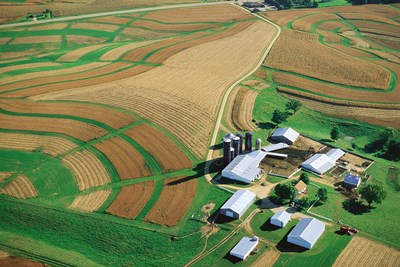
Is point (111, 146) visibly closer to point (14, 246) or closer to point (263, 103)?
point (14, 246)

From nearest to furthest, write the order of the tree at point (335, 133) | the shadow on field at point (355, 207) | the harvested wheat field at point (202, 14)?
the shadow on field at point (355, 207) → the tree at point (335, 133) → the harvested wheat field at point (202, 14)

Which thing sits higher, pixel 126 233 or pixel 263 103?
pixel 263 103

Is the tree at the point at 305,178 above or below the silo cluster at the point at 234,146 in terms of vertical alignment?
below

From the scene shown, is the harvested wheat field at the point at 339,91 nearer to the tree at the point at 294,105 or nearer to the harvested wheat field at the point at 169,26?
the tree at the point at 294,105

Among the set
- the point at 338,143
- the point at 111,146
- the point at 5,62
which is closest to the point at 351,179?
the point at 338,143

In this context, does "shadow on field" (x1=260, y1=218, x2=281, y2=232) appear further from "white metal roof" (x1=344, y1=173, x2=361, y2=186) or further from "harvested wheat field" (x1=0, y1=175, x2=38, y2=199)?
"harvested wheat field" (x1=0, y1=175, x2=38, y2=199)

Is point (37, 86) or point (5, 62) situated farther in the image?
point (5, 62)

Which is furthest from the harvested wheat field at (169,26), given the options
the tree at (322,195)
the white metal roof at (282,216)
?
the white metal roof at (282,216)

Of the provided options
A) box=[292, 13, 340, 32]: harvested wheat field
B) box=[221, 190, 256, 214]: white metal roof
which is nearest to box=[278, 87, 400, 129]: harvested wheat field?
box=[221, 190, 256, 214]: white metal roof
